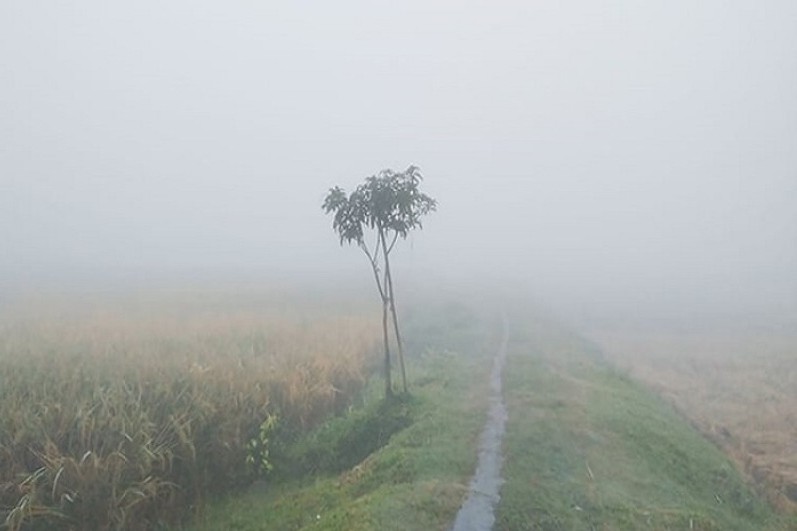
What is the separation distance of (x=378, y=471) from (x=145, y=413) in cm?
608

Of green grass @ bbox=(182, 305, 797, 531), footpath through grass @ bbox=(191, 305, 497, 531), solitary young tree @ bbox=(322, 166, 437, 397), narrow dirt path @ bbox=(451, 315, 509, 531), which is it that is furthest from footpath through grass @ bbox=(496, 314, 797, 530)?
solitary young tree @ bbox=(322, 166, 437, 397)

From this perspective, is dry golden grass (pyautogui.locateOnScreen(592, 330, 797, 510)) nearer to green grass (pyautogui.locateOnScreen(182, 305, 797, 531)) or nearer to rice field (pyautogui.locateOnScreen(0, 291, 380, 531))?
green grass (pyautogui.locateOnScreen(182, 305, 797, 531))

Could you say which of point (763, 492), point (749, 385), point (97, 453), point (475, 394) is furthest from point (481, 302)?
point (97, 453)

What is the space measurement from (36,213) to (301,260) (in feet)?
163

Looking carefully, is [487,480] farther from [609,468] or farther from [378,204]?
[378,204]

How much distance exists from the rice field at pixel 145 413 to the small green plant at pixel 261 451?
0.12ft

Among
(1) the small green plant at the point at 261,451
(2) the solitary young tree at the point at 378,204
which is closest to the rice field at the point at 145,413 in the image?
(1) the small green plant at the point at 261,451

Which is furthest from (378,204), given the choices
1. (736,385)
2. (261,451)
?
(736,385)

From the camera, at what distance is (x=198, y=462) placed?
18.0 meters

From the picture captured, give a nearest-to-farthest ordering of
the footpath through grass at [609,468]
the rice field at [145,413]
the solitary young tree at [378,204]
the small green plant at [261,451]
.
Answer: the footpath through grass at [609,468], the rice field at [145,413], the small green plant at [261,451], the solitary young tree at [378,204]

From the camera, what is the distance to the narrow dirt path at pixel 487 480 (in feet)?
43.4

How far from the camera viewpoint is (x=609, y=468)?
17297mm

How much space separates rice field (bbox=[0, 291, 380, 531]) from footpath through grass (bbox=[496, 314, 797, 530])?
270 inches

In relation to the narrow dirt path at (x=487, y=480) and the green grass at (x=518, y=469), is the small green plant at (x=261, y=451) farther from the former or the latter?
the narrow dirt path at (x=487, y=480)
